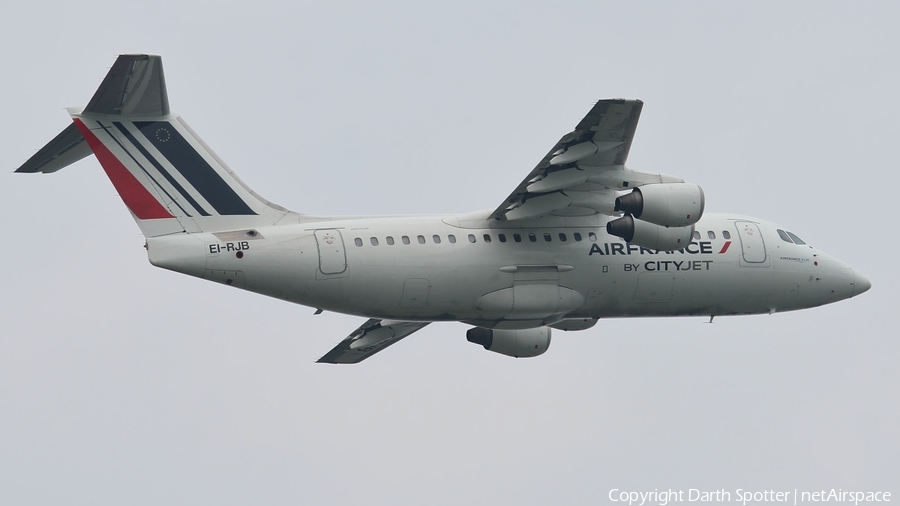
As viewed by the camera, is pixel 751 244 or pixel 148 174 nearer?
pixel 148 174

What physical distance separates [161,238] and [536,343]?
909 cm

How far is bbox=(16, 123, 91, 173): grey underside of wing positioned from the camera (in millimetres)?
25203

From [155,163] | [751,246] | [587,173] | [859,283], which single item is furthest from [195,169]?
[859,283]

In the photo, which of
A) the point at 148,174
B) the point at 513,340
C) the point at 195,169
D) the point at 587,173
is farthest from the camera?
the point at 513,340

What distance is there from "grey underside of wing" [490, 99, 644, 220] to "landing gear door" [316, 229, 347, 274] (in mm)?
3240

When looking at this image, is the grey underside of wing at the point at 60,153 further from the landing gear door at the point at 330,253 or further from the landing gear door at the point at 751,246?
the landing gear door at the point at 751,246

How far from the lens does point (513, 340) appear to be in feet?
101

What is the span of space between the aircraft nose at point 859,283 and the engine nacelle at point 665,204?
5.92 metres

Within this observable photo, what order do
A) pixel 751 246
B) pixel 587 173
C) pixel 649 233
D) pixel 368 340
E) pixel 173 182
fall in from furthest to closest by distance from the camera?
Answer: pixel 368 340
pixel 751 246
pixel 649 233
pixel 587 173
pixel 173 182

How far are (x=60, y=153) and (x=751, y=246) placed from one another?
13.4 m

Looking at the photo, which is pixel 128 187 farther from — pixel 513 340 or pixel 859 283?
pixel 859 283

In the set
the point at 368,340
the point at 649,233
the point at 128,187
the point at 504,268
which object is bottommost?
the point at 368,340

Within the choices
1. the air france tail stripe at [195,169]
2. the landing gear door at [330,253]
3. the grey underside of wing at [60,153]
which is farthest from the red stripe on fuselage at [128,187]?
the landing gear door at [330,253]

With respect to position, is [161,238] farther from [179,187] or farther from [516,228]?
[516,228]
